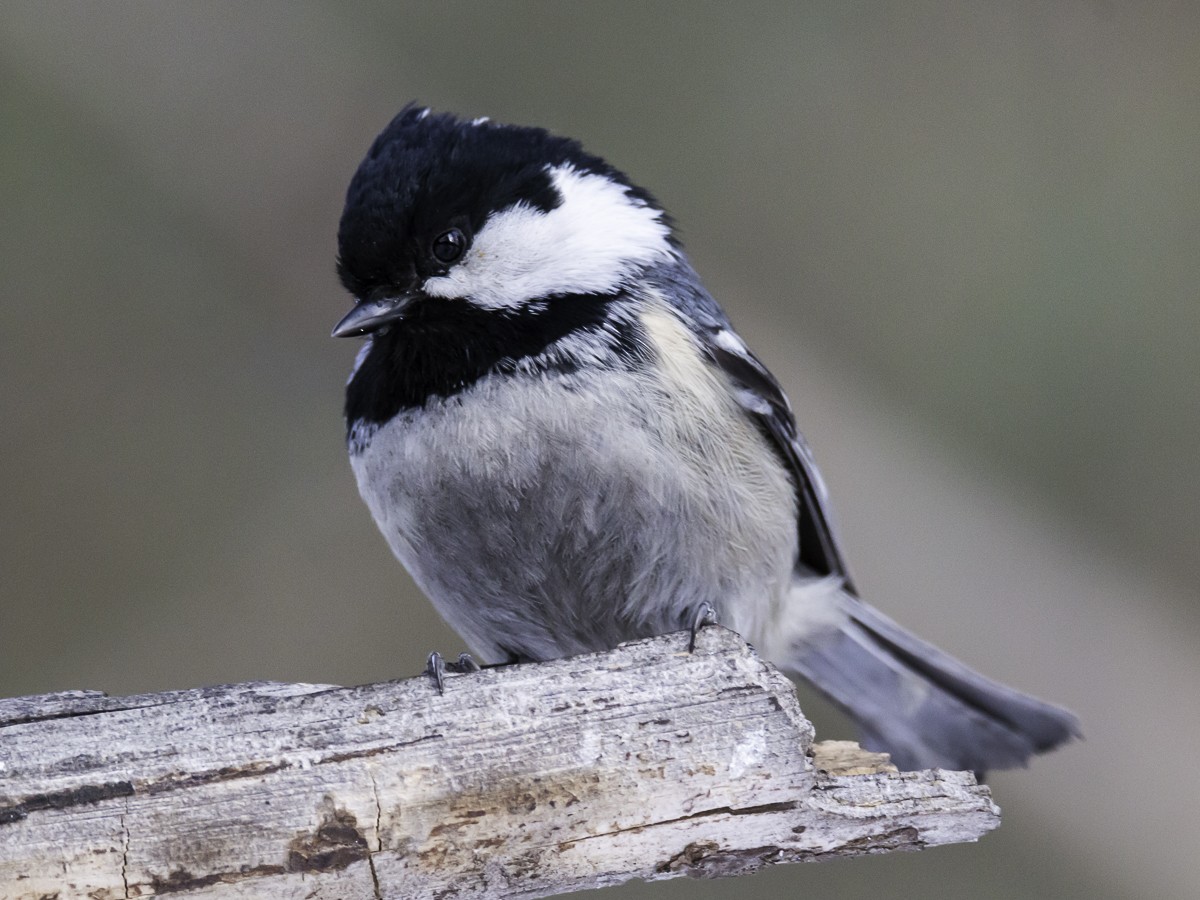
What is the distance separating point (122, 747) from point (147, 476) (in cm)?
179

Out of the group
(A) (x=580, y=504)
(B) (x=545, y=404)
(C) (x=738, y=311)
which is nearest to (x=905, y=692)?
(A) (x=580, y=504)

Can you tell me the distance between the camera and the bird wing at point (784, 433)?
5.98ft

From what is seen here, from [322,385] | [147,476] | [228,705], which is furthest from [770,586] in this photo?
[147,476]

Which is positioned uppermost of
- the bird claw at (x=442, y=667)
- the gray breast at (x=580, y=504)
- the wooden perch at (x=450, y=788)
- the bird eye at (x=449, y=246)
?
the bird eye at (x=449, y=246)

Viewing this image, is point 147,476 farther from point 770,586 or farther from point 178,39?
point 770,586

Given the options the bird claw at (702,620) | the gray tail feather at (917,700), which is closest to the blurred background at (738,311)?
the gray tail feather at (917,700)

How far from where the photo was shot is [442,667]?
55.7 inches

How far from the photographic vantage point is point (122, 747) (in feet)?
4.04

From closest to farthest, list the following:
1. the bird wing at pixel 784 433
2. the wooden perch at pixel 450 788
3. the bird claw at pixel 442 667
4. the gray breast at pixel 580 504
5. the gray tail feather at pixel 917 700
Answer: the wooden perch at pixel 450 788 < the bird claw at pixel 442 667 < the gray breast at pixel 580 504 < the bird wing at pixel 784 433 < the gray tail feather at pixel 917 700

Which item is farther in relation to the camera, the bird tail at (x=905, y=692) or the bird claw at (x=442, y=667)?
the bird tail at (x=905, y=692)

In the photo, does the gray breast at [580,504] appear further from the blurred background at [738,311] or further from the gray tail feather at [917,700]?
the blurred background at [738,311]

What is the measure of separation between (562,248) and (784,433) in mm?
471

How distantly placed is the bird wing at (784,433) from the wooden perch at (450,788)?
1.89 ft

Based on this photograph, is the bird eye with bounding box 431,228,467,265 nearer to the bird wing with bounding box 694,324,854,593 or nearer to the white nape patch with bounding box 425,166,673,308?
the white nape patch with bounding box 425,166,673,308
